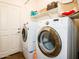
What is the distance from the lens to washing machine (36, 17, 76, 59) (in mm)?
1301

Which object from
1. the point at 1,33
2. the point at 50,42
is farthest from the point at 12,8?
the point at 50,42

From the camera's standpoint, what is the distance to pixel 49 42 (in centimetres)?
166

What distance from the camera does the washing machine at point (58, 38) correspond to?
51.2 inches

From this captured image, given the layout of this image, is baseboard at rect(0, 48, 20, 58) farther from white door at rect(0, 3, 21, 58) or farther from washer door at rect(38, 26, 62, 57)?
washer door at rect(38, 26, 62, 57)

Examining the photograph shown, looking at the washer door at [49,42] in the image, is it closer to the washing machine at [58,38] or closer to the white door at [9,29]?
the washing machine at [58,38]

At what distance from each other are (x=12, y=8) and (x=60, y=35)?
252cm

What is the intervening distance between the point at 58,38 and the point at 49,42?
0.32 metres

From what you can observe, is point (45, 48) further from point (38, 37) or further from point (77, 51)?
point (77, 51)

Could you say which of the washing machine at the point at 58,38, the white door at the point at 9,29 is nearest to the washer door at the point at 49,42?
the washing machine at the point at 58,38

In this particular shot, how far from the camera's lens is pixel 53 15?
242cm

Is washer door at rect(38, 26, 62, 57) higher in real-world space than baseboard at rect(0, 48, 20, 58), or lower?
higher

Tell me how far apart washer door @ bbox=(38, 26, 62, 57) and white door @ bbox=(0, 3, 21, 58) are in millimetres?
1815

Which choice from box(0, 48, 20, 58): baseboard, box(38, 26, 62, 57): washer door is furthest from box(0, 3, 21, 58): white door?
box(38, 26, 62, 57): washer door

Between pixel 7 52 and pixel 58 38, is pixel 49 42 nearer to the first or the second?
pixel 58 38
